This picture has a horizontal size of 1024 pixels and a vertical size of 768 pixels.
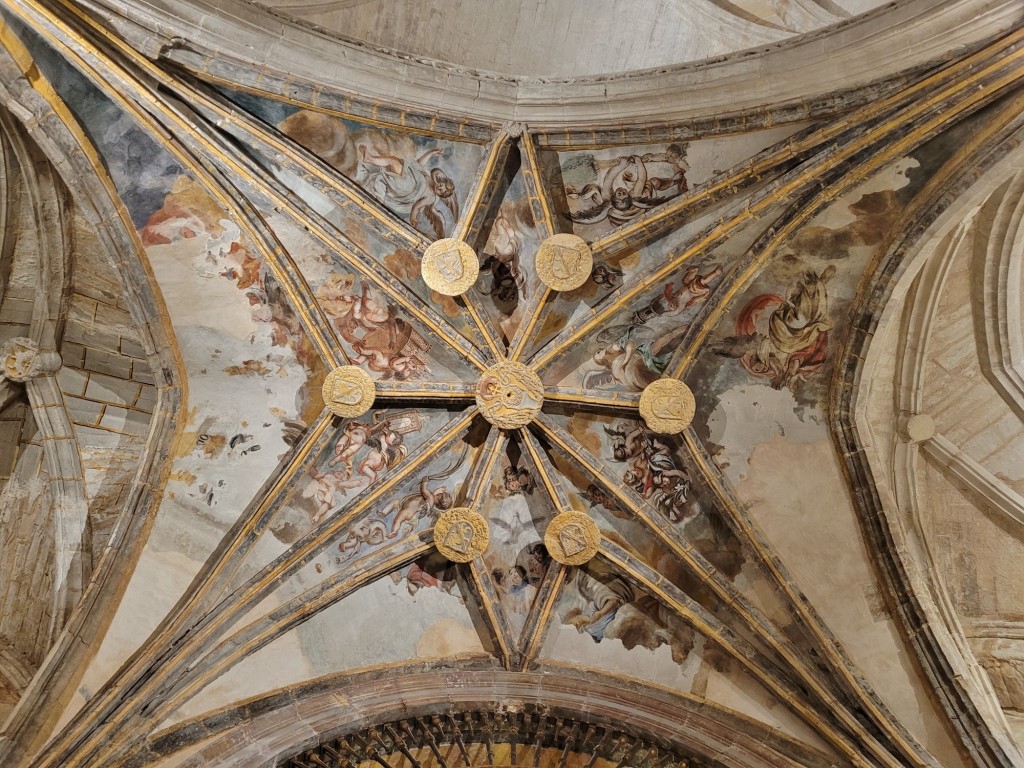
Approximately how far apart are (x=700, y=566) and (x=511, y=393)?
244cm

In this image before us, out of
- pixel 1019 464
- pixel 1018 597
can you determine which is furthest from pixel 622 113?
pixel 1018 597

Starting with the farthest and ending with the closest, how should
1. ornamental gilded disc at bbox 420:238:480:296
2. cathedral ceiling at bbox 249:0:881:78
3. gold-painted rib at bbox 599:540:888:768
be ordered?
cathedral ceiling at bbox 249:0:881:78, ornamental gilded disc at bbox 420:238:480:296, gold-painted rib at bbox 599:540:888:768

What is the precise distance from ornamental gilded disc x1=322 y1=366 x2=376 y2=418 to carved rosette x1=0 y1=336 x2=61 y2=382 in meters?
2.49

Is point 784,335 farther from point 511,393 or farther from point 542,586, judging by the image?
point 542,586

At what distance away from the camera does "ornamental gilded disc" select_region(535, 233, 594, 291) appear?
8.31 metres

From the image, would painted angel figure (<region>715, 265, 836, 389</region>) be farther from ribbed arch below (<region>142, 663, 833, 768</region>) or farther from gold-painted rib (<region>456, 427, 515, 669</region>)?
ribbed arch below (<region>142, 663, 833, 768</region>)

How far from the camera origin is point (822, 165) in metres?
7.41

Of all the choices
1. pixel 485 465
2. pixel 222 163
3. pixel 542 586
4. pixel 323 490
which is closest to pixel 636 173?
pixel 485 465

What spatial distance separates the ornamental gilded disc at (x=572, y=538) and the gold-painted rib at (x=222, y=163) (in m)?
1.69

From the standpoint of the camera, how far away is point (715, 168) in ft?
25.8

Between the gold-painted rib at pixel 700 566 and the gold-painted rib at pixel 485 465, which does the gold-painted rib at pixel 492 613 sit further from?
the gold-painted rib at pixel 700 566

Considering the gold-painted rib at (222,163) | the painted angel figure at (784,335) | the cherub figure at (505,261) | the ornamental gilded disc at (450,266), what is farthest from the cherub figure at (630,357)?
the ornamental gilded disc at (450,266)

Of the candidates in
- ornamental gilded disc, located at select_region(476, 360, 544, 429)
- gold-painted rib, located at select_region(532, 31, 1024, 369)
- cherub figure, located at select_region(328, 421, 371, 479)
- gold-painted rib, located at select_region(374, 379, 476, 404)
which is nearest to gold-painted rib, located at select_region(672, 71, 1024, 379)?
gold-painted rib, located at select_region(532, 31, 1024, 369)

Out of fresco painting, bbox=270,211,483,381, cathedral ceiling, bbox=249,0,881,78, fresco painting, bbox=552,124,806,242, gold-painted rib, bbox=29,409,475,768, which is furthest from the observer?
cathedral ceiling, bbox=249,0,881,78
